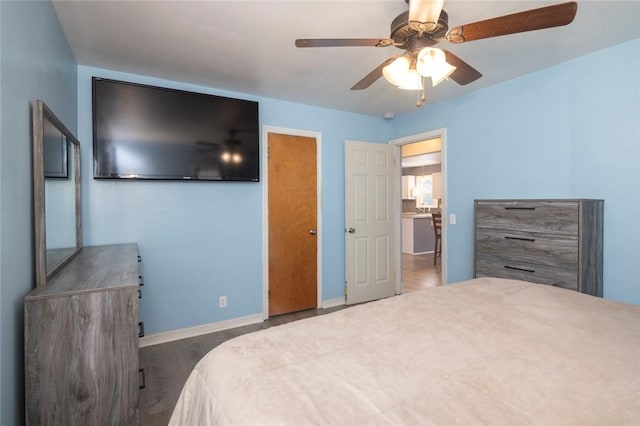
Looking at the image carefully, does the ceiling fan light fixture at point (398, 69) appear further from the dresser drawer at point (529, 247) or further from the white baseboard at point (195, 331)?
the white baseboard at point (195, 331)

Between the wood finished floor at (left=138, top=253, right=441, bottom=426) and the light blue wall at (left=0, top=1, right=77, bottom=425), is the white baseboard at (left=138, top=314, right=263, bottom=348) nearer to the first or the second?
the wood finished floor at (left=138, top=253, right=441, bottom=426)

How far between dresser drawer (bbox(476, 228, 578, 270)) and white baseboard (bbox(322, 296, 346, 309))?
5.70 feet

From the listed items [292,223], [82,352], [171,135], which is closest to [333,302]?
[292,223]

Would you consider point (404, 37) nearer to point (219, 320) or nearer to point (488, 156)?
point (488, 156)

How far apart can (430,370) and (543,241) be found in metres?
2.05

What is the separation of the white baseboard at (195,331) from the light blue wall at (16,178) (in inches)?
60.5

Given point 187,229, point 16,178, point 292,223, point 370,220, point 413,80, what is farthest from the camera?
point 370,220

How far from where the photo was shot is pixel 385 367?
3.13 ft

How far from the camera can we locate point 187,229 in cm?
297

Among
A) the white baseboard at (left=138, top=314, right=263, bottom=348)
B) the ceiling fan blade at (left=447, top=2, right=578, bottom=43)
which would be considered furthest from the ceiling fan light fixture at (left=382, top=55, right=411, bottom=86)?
the white baseboard at (left=138, top=314, right=263, bottom=348)

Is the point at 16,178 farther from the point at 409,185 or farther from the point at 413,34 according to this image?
the point at 409,185

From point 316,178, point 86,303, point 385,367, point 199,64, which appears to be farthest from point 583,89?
point 86,303

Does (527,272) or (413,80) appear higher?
(413,80)

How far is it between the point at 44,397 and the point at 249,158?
231 centimetres
